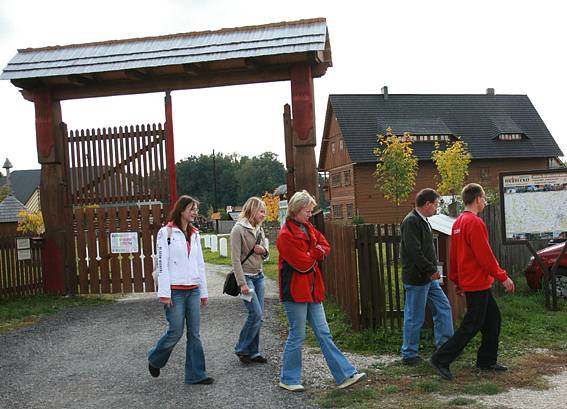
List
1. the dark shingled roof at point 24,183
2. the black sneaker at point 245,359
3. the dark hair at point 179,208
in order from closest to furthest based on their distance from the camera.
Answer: the dark hair at point 179,208 → the black sneaker at point 245,359 → the dark shingled roof at point 24,183

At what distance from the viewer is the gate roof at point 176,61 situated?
11562mm

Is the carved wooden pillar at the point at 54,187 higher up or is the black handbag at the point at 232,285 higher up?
the carved wooden pillar at the point at 54,187

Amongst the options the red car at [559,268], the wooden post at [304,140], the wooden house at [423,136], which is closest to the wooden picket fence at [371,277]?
the wooden post at [304,140]

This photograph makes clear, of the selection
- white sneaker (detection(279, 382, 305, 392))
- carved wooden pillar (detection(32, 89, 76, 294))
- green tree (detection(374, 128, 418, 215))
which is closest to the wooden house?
green tree (detection(374, 128, 418, 215))

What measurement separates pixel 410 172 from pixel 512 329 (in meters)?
30.3

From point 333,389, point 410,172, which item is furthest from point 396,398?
point 410,172

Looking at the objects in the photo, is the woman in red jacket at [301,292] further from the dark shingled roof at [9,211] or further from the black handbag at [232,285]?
the dark shingled roof at [9,211]

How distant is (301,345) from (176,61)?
23.8 feet

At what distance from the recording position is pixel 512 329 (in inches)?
325

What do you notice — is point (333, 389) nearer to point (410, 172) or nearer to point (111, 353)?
point (111, 353)

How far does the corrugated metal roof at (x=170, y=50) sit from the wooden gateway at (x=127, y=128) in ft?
0.07

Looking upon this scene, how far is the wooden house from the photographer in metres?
44.4

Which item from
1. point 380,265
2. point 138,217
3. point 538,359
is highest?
point 138,217

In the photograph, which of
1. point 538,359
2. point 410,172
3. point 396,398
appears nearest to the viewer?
point 396,398
